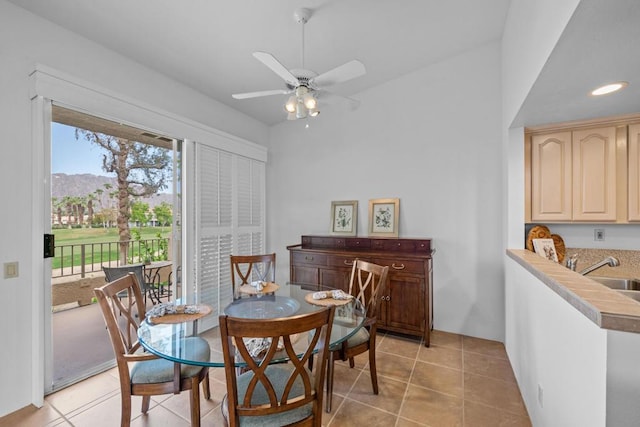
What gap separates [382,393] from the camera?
2.20 m

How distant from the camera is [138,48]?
248 cm

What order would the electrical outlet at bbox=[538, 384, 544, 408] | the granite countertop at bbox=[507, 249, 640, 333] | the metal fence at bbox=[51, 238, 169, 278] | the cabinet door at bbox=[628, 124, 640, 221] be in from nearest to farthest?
the granite countertop at bbox=[507, 249, 640, 333] < the electrical outlet at bbox=[538, 384, 544, 408] < the cabinet door at bbox=[628, 124, 640, 221] < the metal fence at bbox=[51, 238, 169, 278]

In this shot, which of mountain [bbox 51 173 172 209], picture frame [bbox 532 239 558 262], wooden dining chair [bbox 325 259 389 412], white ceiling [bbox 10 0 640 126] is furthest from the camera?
picture frame [bbox 532 239 558 262]

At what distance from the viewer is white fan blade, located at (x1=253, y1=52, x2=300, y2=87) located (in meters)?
1.73

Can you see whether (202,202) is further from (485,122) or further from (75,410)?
(485,122)

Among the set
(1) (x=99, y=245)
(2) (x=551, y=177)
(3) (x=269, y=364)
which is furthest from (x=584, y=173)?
(1) (x=99, y=245)

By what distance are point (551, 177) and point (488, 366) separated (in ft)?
5.96

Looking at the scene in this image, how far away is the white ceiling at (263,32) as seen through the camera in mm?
2127

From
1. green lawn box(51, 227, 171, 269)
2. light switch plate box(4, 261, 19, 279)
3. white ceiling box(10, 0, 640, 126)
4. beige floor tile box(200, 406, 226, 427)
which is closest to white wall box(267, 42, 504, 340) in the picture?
white ceiling box(10, 0, 640, 126)

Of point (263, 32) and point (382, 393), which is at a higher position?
point (263, 32)

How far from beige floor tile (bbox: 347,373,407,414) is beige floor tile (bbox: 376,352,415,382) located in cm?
8

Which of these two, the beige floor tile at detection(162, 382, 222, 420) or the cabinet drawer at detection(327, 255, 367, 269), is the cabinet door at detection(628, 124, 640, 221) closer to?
the cabinet drawer at detection(327, 255, 367, 269)

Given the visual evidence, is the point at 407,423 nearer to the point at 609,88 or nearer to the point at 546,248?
the point at 546,248

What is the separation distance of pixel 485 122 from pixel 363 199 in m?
1.66
